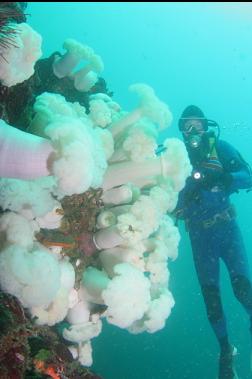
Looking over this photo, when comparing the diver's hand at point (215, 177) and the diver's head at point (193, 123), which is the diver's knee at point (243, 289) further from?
the diver's head at point (193, 123)

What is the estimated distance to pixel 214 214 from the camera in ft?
26.8

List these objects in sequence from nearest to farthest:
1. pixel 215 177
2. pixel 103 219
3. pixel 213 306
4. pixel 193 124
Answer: pixel 103 219 < pixel 215 177 < pixel 213 306 < pixel 193 124

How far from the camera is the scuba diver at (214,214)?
24.3 ft

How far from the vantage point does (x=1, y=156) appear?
2.65 meters

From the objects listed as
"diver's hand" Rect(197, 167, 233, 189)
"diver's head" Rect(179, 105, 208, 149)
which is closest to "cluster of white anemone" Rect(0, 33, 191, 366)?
"diver's hand" Rect(197, 167, 233, 189)

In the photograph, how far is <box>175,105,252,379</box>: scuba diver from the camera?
7.40 metres

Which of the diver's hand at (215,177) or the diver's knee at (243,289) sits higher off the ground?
the diver's hand at (215,177)

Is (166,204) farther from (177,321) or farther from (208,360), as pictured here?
(177,321)

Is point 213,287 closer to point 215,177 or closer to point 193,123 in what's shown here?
point 215,177

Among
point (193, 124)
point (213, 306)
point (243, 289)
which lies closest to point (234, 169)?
point (193, 124)

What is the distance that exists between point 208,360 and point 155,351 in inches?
217

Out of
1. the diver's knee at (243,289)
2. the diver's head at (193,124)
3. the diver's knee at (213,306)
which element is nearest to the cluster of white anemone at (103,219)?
the diver's head at (193,124)

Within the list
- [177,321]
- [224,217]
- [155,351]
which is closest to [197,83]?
[177,321]

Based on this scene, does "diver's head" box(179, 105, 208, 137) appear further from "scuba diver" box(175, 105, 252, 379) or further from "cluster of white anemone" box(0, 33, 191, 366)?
"cluster of white anemone" box(0, 33, 191, 366)
